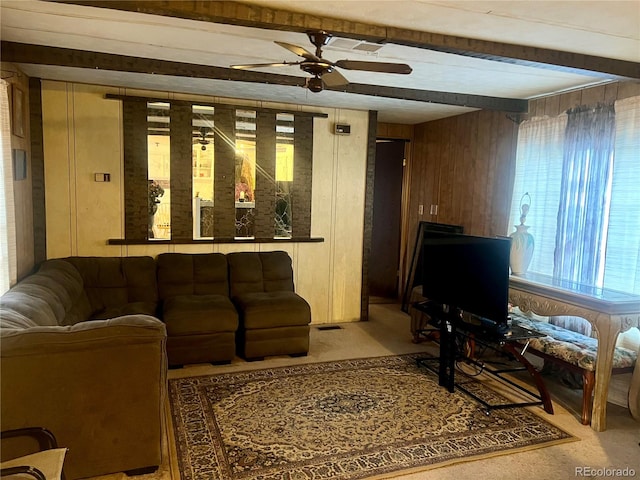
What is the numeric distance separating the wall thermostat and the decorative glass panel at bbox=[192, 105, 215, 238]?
141cm

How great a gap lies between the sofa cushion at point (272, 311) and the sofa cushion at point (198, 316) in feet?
0.39

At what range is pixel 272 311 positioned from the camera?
404 centimetres

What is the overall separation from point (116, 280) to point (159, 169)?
3.93 ft

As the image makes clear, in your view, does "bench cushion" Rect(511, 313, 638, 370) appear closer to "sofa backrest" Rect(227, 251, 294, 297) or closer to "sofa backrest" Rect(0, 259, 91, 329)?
"sofa backrest" Rect(227, 251, 294, 297)

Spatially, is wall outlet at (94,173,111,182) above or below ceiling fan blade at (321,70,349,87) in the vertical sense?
below

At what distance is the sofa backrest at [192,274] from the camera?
4328 millimetres

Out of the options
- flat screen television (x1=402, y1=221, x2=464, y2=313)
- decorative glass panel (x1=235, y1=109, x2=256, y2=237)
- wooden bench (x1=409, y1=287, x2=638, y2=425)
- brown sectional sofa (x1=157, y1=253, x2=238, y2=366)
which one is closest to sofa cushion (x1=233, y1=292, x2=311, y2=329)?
brown sectional sofa (x1=157, y1=253, x2=238, y2=366)

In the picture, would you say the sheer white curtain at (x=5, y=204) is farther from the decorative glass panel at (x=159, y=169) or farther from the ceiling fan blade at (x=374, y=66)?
the ceiling fan blade at (x=374, y=66)

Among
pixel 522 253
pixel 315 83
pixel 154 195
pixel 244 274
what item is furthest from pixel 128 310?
pixel 522 253

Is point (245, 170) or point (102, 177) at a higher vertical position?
point (245, 170)

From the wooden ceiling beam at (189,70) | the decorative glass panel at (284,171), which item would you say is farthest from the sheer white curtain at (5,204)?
the decorative glass panel at (284,171)

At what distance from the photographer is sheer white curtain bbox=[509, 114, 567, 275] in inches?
159

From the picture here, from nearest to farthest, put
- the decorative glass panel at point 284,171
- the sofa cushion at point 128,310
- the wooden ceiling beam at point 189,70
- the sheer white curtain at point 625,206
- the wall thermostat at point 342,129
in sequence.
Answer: the wooden ceiling beam at point 189,70 < the sheer white curtain at point 625,206 < the sofa cushion at point 128,310 < the decorative glass panel at point 284,171 < the wall thermostat at point 342,129

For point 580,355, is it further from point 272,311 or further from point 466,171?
point 466,171
